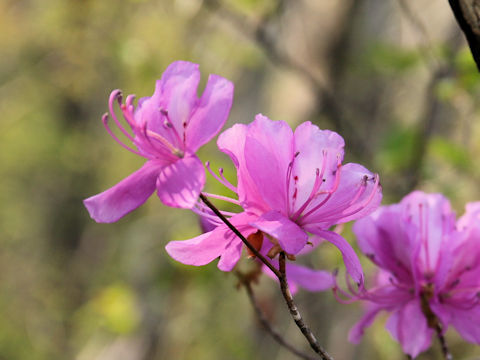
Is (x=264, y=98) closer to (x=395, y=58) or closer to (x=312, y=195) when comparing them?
(x=395, y=58)

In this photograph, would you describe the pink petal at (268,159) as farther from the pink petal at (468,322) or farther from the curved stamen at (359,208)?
the pink petal at (468,322)

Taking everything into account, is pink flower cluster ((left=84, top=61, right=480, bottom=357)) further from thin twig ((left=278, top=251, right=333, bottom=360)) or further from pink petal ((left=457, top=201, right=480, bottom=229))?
pink petal ((left=457, top=201, right=480, bottom=229))

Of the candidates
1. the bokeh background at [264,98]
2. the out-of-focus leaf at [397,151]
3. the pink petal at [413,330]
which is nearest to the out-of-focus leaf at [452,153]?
the bokeh background at [264,98]

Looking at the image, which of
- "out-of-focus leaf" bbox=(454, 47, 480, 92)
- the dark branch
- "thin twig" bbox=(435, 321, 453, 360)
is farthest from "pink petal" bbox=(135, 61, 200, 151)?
"out-of-focus leaf" bbox=(454, 47, 480, 92)

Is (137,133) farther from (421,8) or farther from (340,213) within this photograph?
(421,8)

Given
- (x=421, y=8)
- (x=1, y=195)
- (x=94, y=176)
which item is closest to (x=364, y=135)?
(x=421, y=8)

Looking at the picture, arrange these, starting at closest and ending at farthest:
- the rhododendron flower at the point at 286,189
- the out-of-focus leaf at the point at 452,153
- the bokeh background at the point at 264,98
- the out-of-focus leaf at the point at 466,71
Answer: the rhododendron flower at the point at 286,189 → the out-of-focus leaf at the point at 466,71 → the out-of-focus leaf at the point at 452,153 → the bokeh background at the point at 264,98
